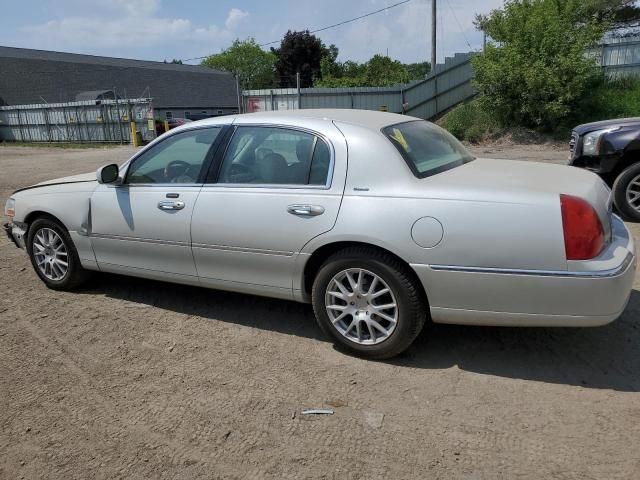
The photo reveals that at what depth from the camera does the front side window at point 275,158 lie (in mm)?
3666

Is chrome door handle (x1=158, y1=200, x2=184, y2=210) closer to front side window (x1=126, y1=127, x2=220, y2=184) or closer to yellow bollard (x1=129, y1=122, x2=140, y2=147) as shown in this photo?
front side window (x1=126, y1=127, x2=220, y2=184)

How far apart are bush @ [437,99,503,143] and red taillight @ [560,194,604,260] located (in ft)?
50.8

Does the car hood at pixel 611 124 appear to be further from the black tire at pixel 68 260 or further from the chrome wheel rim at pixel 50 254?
the chrome wheel rim at pixel 50 254

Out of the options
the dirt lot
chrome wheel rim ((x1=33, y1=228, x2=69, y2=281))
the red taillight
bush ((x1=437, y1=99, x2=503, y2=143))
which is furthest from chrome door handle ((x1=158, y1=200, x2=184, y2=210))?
bush ((x1=437, y1=99, x2=503, y2=143))

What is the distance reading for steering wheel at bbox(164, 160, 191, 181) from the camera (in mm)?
4258

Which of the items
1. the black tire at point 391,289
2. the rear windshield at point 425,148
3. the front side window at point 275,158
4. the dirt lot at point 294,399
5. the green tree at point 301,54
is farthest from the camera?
the green tree at point 301,54

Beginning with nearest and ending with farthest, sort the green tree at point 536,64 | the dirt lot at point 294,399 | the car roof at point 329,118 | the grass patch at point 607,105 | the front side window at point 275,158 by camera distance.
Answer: the dirt lot at point 294,399 → the front side window at point 275,158 → the car roof at point 329,118 → the green tree at point 536,64 → the grass patch at point 607,105

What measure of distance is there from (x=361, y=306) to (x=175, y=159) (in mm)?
1978

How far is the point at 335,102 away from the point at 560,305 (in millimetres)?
17951

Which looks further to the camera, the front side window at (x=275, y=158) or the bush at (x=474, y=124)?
the bush at (x=474, y=124)

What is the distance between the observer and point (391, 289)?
A: 3344 millimetres

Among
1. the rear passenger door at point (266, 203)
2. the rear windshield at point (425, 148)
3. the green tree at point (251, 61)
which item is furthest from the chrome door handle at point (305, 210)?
the green tree at point (251, 61)

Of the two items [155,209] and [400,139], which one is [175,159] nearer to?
[155,209]

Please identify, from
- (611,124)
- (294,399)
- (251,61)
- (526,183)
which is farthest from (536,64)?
(251,61)
